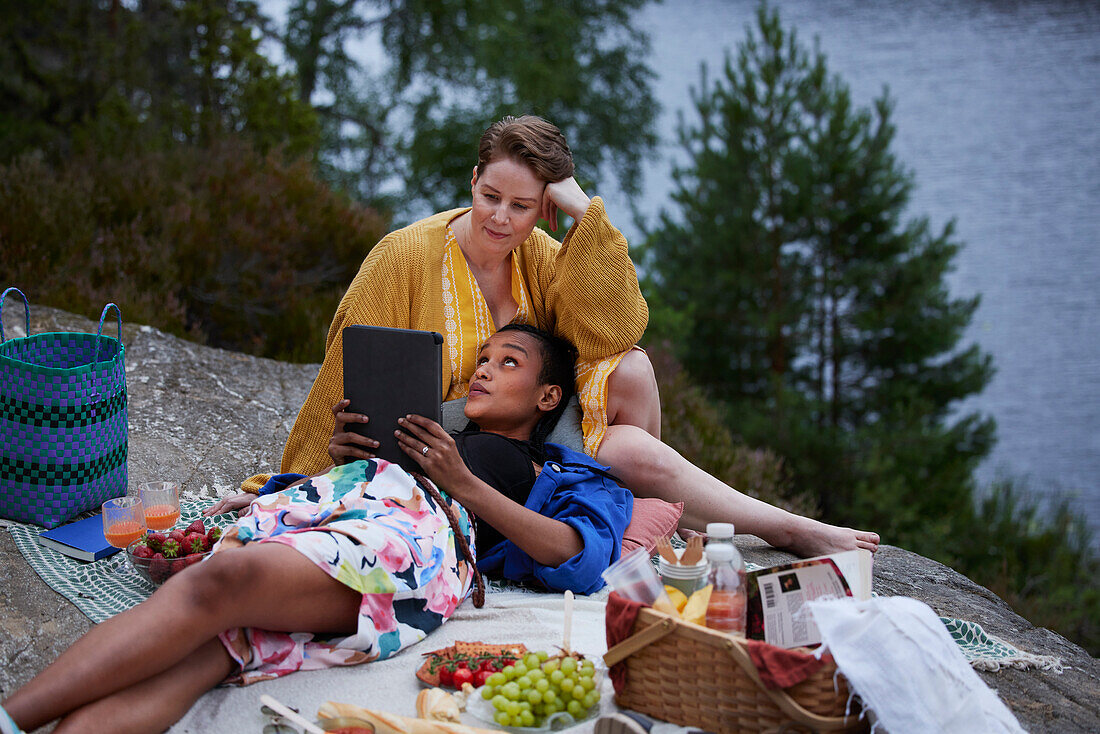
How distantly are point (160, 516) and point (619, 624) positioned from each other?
5.73ft

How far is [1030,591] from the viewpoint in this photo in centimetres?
790

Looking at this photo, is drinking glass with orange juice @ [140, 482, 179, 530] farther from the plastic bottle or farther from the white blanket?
the plastic bottle

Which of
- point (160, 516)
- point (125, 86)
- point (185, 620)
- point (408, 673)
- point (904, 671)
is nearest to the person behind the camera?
point (904, 671)

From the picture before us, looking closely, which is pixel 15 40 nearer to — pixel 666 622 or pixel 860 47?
pixel 666 622

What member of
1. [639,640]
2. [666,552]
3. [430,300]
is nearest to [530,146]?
[430,300]

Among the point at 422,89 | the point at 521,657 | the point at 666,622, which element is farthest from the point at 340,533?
the point at 422,89

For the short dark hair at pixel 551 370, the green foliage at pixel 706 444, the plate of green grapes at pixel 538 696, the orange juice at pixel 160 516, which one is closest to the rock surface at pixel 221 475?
the orange juice at pixel 160 516

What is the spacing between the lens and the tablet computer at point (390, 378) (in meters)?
2.48

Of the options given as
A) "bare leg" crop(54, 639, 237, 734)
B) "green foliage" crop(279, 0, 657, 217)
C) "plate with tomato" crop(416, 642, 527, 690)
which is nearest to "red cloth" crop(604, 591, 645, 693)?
"plate with tomato" crop(416, 642, 527, 690)

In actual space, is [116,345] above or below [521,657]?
above

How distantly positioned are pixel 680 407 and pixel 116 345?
13.7 ft

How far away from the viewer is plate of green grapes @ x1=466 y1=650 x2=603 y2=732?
1.97 metres

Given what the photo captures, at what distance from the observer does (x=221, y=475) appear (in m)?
3.68

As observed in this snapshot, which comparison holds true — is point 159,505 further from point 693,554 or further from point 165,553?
point 693,554
